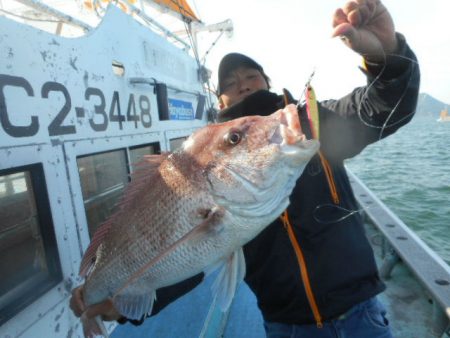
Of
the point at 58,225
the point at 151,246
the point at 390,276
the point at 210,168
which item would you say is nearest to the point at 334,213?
the point at 210,168

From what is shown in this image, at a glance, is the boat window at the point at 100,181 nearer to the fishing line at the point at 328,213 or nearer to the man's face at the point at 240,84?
the man's face at the point at 240,84

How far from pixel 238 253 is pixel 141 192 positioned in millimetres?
525

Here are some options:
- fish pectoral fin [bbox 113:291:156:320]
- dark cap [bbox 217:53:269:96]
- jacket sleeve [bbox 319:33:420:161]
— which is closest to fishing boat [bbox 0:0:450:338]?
fish pectoral fin [bbox 113:291:156:320]

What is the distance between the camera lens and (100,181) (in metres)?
3.14

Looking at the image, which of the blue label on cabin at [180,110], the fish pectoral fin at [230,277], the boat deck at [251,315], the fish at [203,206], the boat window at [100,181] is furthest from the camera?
the blue label on cabin at [180,110]

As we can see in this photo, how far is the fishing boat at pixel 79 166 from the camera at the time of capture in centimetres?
216

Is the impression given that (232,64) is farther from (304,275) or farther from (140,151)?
(140,151)

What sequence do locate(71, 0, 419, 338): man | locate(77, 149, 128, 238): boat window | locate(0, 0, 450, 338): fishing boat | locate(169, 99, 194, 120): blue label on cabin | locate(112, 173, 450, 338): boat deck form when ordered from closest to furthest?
1. locate(71, 0, 419, 338): man
2. locate(0, 0, 450, 338): fishing boat
3. locate(77, 149, 128, 238): boat window
4. locate(112, 173, 450, 338): boat deck
5. locate(169, 99, 194, 120): blue label on cabin

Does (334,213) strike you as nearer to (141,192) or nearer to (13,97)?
(141,192)

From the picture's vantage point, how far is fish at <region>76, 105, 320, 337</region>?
1.30 meters

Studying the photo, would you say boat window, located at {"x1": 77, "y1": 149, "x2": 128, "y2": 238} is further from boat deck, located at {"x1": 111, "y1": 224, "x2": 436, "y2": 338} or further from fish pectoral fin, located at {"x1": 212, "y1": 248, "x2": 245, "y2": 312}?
fish pectoral fin, located at {"x1": 212, "y1": 248, "x2": 245, "y2": 312}

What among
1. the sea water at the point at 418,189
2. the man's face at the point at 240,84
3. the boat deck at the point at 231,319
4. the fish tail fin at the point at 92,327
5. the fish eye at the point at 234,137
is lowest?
the sea water at the point at 418,189

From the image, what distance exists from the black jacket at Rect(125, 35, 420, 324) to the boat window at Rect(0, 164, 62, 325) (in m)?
1.00

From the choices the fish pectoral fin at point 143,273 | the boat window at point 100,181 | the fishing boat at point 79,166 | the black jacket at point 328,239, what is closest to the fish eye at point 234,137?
the fish pectoral fin at point 143,273
